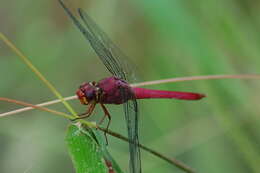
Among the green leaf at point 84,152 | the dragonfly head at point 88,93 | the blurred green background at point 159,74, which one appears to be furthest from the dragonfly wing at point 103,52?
the green leaf at point 84,152

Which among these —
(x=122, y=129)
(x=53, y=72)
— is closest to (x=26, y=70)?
(x=53, y=72)

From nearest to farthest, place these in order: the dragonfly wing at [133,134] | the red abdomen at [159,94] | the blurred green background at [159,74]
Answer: the dragonfly wing at [133,134]
the red abdomen at [159,94]
the blurred green background at [159,74]

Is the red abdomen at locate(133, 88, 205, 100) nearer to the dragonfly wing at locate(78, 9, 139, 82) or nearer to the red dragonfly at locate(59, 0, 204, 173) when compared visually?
the red dragonfly at locate(59, 0, 204, 173)

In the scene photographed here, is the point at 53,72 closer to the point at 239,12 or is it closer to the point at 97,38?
the point at 97,38

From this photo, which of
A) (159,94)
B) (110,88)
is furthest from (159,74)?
(110,88)

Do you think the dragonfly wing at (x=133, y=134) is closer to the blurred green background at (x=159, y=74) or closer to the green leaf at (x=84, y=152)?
the green leaf at (x=84, y=152)

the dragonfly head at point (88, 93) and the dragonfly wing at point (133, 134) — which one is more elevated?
the dragonfly head at point (88, 93)
